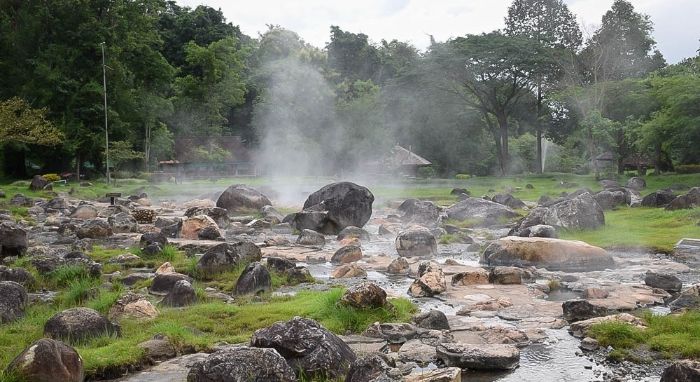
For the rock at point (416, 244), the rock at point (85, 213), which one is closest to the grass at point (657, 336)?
the rock at point (416, 244)

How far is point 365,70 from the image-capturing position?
7556 centimetres

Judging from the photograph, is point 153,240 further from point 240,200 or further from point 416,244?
point 240,200

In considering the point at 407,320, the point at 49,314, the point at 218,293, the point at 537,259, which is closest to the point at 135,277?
the point at 218,293

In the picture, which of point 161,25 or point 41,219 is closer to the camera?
point 41,219

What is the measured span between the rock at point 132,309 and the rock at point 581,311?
19.2ft

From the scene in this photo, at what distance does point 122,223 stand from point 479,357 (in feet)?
57.3

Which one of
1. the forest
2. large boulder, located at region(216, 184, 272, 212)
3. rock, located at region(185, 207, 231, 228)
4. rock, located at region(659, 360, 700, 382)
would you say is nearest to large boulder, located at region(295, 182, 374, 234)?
rock, located at region(185, 207, 231, 228)

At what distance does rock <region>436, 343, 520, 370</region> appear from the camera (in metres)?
7.58

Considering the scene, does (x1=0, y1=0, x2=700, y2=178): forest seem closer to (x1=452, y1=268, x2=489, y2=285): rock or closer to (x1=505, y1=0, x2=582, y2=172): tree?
(x1=505, y1=0, x2=582, y2=172): tree

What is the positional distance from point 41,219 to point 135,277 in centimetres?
1491

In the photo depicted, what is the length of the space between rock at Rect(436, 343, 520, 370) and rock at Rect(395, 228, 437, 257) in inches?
362

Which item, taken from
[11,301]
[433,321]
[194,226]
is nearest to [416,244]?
[194,226]

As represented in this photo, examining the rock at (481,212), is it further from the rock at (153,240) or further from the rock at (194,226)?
the rock at (153,240)

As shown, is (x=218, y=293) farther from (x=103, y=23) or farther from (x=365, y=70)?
(x=365, y=70)
